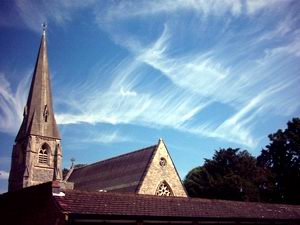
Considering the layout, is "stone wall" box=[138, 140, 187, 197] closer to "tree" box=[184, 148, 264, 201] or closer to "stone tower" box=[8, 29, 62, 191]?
"tree" box=[184, 148, 264, 201]

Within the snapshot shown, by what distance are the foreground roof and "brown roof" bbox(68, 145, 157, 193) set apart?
1223cm

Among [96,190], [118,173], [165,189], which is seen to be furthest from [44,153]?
[165,189]

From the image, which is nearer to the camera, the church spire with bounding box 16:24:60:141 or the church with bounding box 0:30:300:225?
the church with bounding box 0:30:300:225

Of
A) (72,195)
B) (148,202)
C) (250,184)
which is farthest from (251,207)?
(250,184)

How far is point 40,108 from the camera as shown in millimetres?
49531

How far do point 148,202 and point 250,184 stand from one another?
24666 mm

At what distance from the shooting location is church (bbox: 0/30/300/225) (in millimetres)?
15328

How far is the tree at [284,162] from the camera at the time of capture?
42.5 m

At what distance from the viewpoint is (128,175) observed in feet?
110

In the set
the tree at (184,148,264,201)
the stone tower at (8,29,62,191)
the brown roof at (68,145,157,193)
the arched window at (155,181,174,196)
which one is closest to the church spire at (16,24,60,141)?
the stone tower at (8,29,62,191)

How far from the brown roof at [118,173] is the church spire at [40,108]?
1012 centimetres

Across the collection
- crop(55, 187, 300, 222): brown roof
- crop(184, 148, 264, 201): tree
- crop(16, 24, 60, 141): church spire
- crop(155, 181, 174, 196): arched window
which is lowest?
crop(55, 187, 300, 222): brown roof

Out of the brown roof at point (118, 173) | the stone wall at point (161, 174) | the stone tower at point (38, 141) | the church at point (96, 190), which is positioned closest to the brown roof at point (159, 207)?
the church at point (96, 190)

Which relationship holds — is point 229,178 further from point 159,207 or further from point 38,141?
point 38,141
